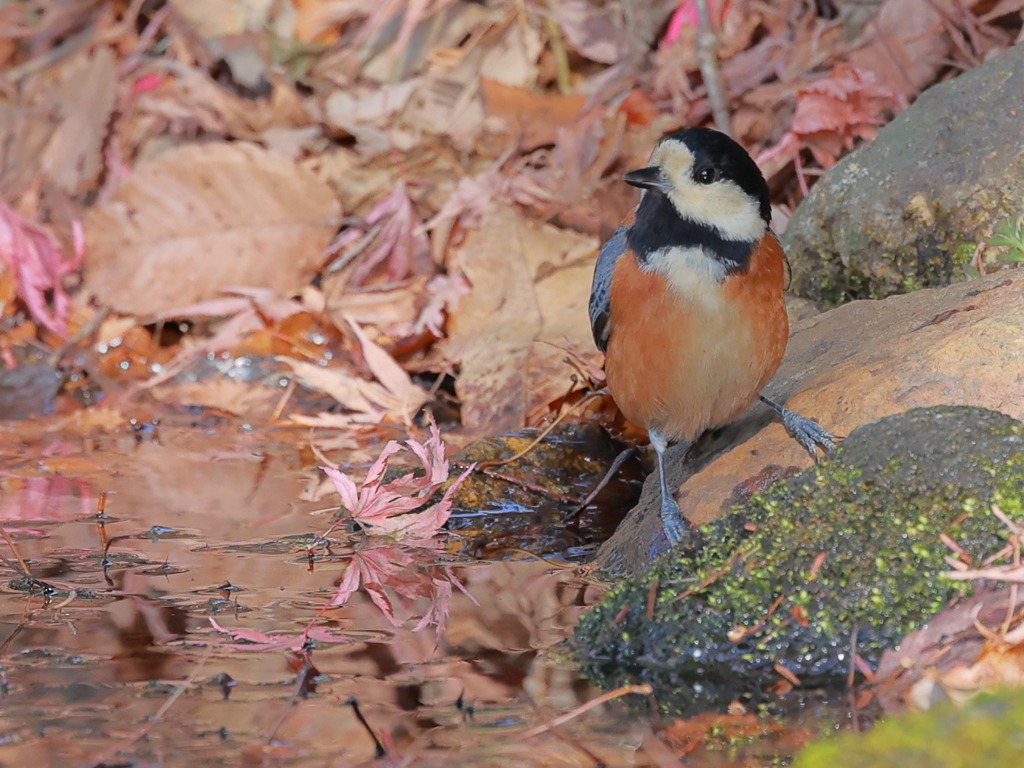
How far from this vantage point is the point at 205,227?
6.47m

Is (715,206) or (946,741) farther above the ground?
(715,206)

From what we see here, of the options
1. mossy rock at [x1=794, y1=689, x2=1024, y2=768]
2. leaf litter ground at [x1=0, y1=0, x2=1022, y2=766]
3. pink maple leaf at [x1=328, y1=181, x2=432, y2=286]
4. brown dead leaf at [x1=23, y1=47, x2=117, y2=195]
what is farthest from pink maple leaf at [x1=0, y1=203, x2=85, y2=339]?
mossy rock at [x1=794, y1=689, x2=1024, y2=768]

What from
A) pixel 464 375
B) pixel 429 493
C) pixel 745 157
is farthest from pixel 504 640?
pixel 464 375

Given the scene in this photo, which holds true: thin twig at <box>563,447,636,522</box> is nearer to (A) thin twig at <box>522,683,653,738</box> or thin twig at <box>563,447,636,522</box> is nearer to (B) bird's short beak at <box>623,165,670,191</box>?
(B) bird's short beak at <box>623,165,670,191</box>

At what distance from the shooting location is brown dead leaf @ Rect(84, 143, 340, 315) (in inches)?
252

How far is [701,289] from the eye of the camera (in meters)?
3.50

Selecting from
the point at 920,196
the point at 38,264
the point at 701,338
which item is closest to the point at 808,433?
the point at 701,338

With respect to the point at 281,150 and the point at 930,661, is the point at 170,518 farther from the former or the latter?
the point at 281,150

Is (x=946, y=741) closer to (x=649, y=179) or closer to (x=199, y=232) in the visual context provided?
(x=649, y=179)

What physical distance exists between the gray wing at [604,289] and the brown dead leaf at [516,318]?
0.87 m

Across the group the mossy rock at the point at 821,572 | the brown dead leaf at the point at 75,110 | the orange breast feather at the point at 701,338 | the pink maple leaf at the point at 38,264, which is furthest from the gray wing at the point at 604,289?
the brown dead leaf at the point at 75,110

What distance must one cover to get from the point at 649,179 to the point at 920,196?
1.58 metres

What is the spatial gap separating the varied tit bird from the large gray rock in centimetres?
120

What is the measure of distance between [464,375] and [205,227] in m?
1.83
